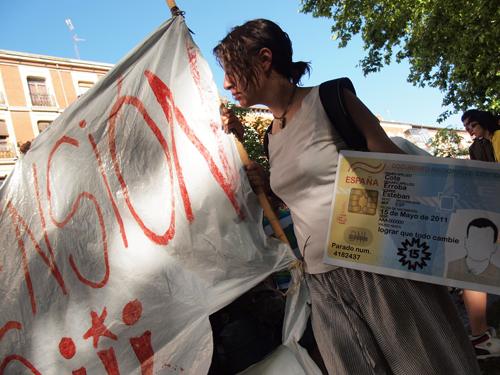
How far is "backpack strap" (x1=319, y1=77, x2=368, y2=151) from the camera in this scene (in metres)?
1.04

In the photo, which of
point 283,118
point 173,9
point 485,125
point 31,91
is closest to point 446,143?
point 485,125

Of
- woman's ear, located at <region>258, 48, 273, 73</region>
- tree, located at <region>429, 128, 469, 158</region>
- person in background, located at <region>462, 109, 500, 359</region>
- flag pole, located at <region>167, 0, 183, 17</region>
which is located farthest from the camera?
tree, located at <region>429, 128, 469, 158</region>

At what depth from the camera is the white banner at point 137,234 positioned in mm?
1396

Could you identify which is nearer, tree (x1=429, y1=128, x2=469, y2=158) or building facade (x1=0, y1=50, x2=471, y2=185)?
building facade (x1=0, y1=50, x2=471, y2=185)

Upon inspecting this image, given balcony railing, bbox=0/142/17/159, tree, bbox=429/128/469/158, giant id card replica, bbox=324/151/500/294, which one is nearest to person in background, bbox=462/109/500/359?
giant id card replica, bbox=324/151/500/294

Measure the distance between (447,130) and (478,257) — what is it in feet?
94.0

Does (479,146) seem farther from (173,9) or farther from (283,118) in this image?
(173,9)

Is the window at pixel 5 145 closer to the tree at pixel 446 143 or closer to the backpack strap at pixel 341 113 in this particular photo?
the backpack strap at pixel 341 113

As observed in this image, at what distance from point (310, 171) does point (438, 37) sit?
7.58 meters

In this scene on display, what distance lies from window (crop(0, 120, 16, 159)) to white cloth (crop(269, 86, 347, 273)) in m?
21.6

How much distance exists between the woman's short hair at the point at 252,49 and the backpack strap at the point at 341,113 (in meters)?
0.22

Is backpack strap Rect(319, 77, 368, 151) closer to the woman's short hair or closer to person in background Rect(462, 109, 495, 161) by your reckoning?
the woman's short hair

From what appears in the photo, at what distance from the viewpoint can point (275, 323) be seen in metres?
1.58

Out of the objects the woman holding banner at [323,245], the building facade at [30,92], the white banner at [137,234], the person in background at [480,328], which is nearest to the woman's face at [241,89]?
the woman holding banner at [323,245]
